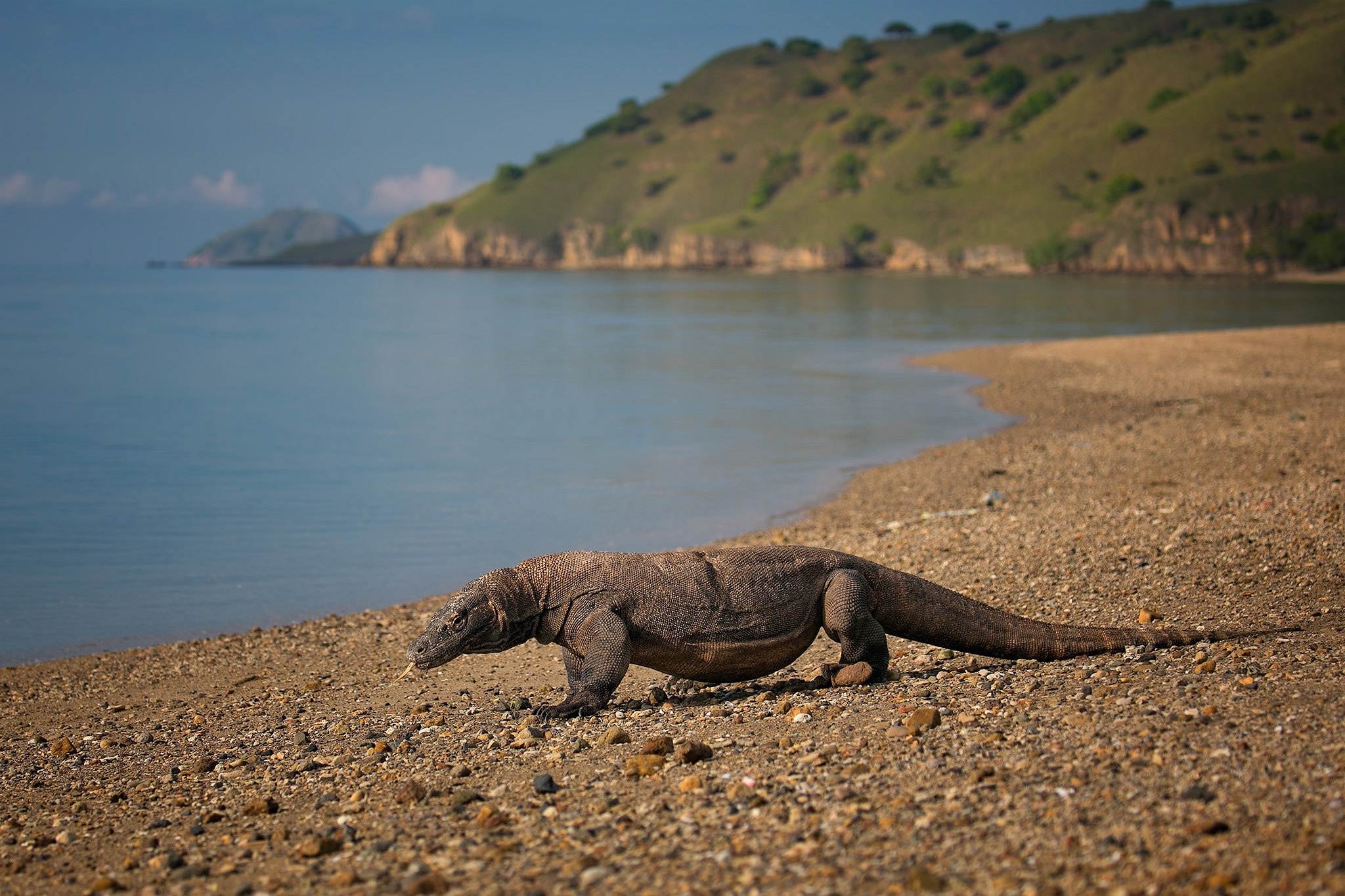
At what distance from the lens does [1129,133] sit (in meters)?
196

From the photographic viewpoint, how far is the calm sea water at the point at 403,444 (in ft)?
53.1

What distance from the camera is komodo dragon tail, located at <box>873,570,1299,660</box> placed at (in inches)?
325

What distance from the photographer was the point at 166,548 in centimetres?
1792

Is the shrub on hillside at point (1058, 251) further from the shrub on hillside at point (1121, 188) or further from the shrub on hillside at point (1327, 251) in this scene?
the shrub on hillside at point (1327, 251)

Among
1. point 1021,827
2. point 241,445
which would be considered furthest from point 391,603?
point 241,445

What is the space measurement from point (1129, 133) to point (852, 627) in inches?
8319

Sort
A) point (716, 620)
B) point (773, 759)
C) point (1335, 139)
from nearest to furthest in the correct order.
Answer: point (773, 759)
point (716, 620)
point (1335, 139)

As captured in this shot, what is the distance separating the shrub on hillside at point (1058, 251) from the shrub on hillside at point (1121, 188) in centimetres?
883

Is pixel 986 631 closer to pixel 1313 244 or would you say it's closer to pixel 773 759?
pixel 773 759

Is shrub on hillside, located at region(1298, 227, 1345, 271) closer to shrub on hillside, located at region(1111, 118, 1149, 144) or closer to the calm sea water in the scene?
shrub on hillside, located at region(1111, 118, 1149, 144)

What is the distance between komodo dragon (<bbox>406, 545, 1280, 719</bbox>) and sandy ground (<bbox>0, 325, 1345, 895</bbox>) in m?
0.25

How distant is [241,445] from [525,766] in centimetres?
2569

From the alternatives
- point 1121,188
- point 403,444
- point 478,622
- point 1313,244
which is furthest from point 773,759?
point 1121,188

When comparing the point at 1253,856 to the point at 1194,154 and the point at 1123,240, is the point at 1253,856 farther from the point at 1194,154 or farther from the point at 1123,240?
the point at 1194,154
